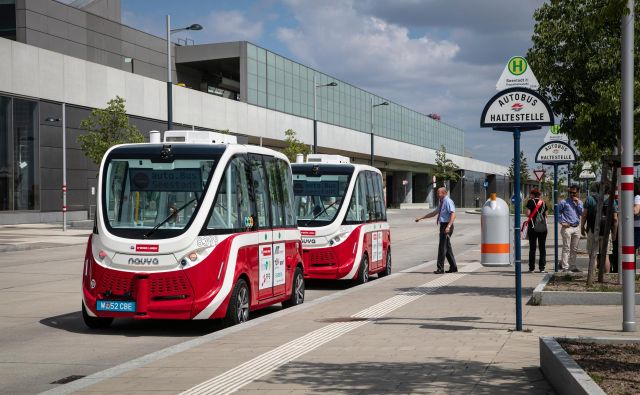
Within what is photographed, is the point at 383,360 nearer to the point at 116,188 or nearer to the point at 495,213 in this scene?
the point at 495,213

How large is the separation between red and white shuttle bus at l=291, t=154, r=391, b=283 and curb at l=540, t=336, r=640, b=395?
893 centimetres

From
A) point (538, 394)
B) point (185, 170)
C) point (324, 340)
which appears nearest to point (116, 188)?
point (185, 170)

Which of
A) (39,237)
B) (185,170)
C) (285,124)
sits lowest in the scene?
(39,237)

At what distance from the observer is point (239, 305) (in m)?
10.9

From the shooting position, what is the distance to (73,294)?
595 inches

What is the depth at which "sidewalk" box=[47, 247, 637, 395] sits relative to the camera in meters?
6.76

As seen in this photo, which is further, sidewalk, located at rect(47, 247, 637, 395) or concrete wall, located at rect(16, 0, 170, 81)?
concrete wall, located at rect(16, 0, 170, 81)

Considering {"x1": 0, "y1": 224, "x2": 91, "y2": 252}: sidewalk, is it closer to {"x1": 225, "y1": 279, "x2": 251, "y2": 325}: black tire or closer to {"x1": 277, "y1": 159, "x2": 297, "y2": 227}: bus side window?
{"x1": 277, "y1": 159, "x2": 297, "y2": 227}: bus side window

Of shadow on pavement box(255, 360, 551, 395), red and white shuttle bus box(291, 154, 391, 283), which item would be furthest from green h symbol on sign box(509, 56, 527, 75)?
red and white shuttle bus box(291, 154, 391, 283)

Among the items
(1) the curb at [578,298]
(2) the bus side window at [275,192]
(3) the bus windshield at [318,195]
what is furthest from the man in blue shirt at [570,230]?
(2) the bus side window at [275,192]

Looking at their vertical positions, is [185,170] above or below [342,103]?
below

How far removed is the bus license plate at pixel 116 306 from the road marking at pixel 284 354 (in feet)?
7.15

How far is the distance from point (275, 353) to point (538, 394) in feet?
9.03

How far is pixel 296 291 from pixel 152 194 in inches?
131
